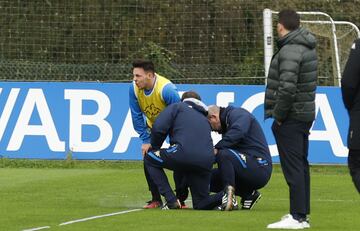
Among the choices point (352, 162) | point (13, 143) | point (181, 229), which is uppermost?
point (352, 162)

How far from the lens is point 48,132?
64.0ft

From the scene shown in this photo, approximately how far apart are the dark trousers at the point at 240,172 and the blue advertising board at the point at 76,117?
666cm

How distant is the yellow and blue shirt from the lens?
1289 cm

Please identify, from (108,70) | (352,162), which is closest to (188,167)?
(352,162)

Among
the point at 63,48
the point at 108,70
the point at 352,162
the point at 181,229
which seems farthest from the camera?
the point at 63,48

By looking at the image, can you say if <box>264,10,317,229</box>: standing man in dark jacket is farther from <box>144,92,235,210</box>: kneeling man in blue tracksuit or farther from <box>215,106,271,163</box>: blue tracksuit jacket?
<box>215,106,271,163</box>: blue tracksuit jacket

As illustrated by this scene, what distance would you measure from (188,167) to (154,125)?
1.87 feet

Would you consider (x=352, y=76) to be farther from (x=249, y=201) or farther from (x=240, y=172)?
(x=249, y=201)

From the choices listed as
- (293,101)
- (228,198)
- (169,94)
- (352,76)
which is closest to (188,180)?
(228,198)

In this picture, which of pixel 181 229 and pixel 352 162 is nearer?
pixel 352 162

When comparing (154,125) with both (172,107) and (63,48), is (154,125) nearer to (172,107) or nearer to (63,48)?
(172,107)

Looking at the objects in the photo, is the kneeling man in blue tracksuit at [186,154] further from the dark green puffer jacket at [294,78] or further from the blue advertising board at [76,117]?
the blue advertising board at [76,117]

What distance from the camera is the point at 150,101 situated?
12992 millimetres

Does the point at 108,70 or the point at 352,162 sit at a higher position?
the point at 352,162
